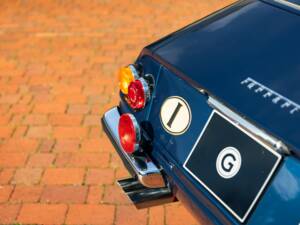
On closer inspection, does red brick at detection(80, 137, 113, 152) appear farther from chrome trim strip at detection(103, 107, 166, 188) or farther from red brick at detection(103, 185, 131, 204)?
chrome trim strip at detection(103, 107, 166, 188)

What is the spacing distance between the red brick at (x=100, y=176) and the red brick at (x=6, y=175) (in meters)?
0.62

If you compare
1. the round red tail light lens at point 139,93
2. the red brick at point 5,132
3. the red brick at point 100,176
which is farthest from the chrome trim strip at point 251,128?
the red brick at point 5,132

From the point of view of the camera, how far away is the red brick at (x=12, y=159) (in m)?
3.32

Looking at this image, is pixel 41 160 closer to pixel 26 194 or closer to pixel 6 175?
pixel 6 175

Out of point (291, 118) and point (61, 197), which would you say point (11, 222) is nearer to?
point (61, 197)

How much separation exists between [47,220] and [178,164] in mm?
1226

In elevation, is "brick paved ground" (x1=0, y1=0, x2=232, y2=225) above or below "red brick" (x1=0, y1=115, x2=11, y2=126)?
above

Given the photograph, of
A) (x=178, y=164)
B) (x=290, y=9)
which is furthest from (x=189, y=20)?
(x=178, y=164)

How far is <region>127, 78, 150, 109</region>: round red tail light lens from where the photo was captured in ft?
7.63

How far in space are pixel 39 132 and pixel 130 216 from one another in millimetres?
1363

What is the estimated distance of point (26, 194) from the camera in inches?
119

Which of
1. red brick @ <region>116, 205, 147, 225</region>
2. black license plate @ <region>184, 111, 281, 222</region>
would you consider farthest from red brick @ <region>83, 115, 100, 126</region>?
black license plate @ <region>184, 111, 281, 222</region>

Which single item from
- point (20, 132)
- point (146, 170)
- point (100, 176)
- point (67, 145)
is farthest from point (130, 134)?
point (20, 132)

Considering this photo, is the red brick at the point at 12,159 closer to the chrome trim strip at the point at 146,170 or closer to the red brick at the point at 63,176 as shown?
the red brick at the point at 63,176
